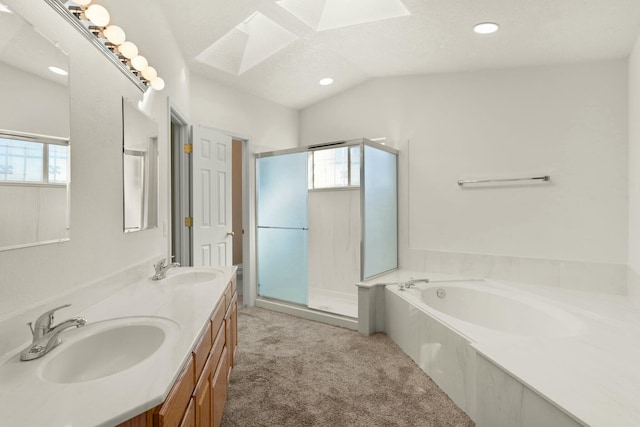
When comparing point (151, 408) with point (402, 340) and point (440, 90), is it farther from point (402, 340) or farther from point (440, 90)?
point (440, 90)

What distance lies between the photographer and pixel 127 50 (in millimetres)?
1695

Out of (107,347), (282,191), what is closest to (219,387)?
(107,347)

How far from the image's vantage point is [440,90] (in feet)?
11.1

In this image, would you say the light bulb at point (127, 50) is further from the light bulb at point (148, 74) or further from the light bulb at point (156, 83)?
the light bulb at point (156, 83)

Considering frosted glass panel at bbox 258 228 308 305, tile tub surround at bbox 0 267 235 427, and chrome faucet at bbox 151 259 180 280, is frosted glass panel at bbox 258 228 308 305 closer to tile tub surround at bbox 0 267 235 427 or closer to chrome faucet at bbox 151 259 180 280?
chrome faucet at bbox 151 259 180 280

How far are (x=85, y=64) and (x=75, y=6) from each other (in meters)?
0.21

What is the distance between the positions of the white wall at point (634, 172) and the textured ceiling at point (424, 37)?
0.20 m

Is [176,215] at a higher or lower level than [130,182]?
lower

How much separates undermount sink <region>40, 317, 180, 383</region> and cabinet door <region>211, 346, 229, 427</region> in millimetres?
393

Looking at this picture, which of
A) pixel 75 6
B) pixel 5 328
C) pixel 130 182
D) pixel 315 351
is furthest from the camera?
pixel 315 351

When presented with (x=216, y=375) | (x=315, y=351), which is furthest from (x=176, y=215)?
(x=216, y=375)

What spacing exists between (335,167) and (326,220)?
0.66m

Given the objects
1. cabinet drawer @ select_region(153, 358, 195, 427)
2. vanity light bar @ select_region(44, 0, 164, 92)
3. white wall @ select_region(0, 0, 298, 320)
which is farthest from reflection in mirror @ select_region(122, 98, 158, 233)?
cabinet drawer @ select_region(153, 358, 195, 427)

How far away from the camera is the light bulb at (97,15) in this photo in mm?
1371
